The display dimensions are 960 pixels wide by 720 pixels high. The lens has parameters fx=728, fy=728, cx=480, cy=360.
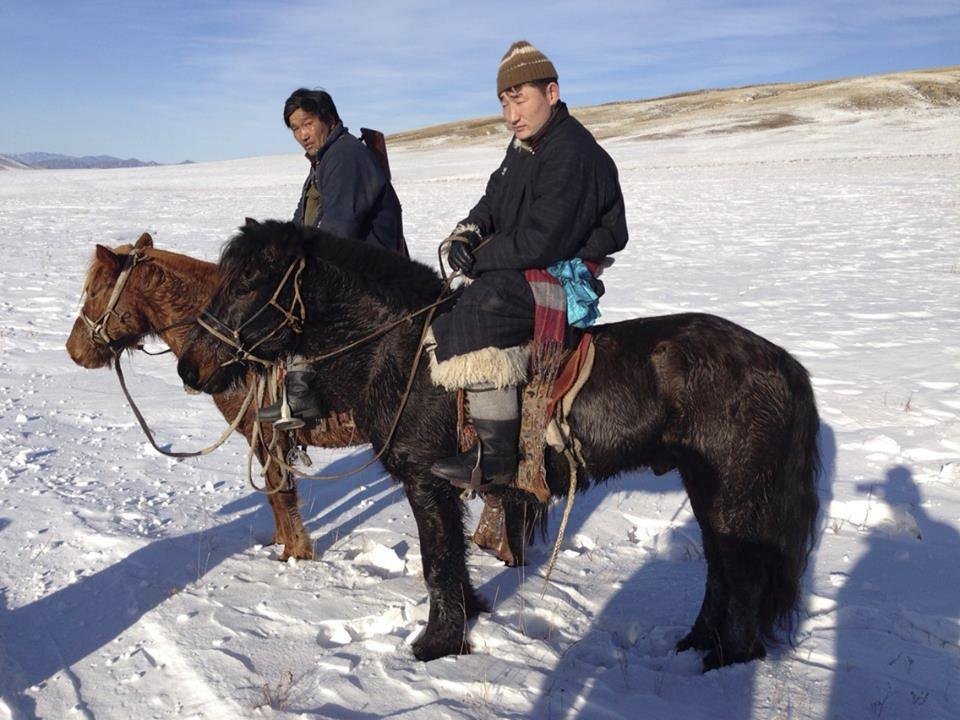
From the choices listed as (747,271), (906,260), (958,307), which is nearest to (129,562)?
(958,307)

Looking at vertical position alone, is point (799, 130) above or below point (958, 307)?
above

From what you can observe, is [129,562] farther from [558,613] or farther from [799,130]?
[799,130]

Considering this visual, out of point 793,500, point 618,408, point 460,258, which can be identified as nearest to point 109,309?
point 460,258

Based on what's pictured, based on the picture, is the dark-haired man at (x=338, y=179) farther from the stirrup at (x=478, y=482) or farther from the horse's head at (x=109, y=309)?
the stirrup at (x=478, y=482)

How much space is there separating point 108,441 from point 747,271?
11.5m

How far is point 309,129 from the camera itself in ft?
16.4

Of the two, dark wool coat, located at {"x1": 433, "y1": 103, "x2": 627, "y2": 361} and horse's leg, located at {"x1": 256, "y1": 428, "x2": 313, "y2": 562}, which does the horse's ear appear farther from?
dark wool coat, located at {"x1": 433, "y1": 103, "x2": 627, "y2": 361}

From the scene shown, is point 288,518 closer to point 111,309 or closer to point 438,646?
point 438,646

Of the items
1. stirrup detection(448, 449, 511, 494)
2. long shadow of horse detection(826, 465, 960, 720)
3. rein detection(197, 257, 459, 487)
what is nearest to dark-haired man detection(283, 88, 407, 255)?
rein detection(197, 257, 459, 487)

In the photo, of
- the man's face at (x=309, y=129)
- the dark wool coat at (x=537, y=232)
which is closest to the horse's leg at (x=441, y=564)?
the dark wool coat at (x=537, y=232)

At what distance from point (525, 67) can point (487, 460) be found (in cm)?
186

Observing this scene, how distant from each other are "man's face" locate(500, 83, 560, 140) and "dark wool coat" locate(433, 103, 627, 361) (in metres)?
0.05

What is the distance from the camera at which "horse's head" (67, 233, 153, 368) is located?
177 inches

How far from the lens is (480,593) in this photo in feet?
14.8
